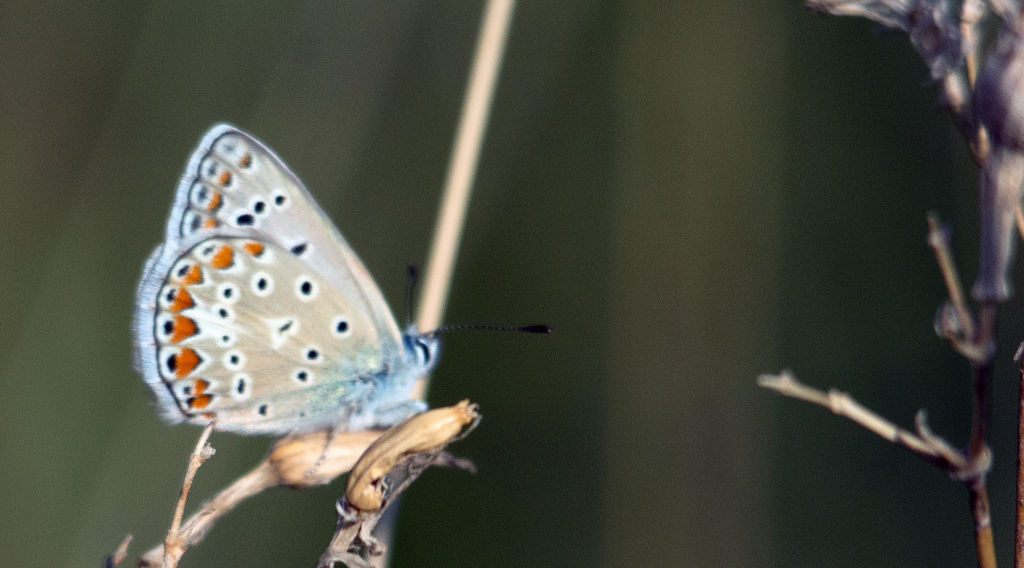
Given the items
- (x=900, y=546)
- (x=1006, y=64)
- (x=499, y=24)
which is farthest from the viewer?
(x=900, y=546)

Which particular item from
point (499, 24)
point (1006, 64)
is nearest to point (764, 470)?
point (499, 24)

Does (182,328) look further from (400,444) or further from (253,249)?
(400,444)

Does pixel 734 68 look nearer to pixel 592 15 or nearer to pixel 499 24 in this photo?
pixel 592 15

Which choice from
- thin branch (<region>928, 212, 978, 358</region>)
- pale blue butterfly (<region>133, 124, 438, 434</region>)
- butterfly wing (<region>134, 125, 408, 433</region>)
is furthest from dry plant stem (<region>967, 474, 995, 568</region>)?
butterfly wing (<region>134, 125, 408, 433</region>)

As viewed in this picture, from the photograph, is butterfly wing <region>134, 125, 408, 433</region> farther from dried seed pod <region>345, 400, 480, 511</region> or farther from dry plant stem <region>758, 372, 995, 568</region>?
dry plant stem <region>758, 372, 995, 568</region>

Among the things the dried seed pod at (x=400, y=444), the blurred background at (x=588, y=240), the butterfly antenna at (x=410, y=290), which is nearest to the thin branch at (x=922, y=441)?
the dried seed pod at (x=400, y=444)
